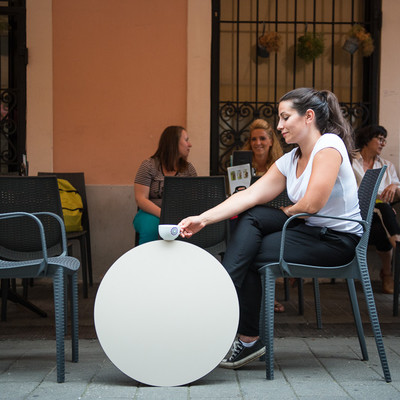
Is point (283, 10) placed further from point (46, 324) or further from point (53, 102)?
point (46, 324)

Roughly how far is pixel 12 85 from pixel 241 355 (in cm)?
415

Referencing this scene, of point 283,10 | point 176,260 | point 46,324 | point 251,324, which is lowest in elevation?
point 46,324

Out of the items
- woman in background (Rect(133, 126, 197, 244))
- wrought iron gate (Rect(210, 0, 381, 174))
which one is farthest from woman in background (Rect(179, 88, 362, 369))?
wrought iron gate (Rect(210, 0, 381, 174))

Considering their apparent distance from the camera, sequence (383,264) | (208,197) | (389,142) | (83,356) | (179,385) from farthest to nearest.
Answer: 1. (389,142)
2. (383,264)
3. (208,197)
4. (83,356)
5. (179,385)

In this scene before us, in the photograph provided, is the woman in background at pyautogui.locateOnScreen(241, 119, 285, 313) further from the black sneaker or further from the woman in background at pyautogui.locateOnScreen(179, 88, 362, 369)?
the black sneaker

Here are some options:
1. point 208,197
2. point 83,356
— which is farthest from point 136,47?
point 83,356

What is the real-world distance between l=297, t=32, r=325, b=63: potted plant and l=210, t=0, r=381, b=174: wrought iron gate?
0.06m

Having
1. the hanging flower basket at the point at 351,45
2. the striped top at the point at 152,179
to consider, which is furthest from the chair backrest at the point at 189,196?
the hanging flower basket at the point at 351,45

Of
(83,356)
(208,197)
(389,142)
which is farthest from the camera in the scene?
(389,142)

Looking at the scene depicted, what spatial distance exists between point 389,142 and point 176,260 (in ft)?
12.7

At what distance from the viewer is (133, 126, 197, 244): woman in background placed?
16.5 feet

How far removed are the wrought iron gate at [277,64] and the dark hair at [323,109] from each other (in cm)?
302

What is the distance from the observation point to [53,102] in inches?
245

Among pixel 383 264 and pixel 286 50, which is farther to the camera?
pixel 286 50
